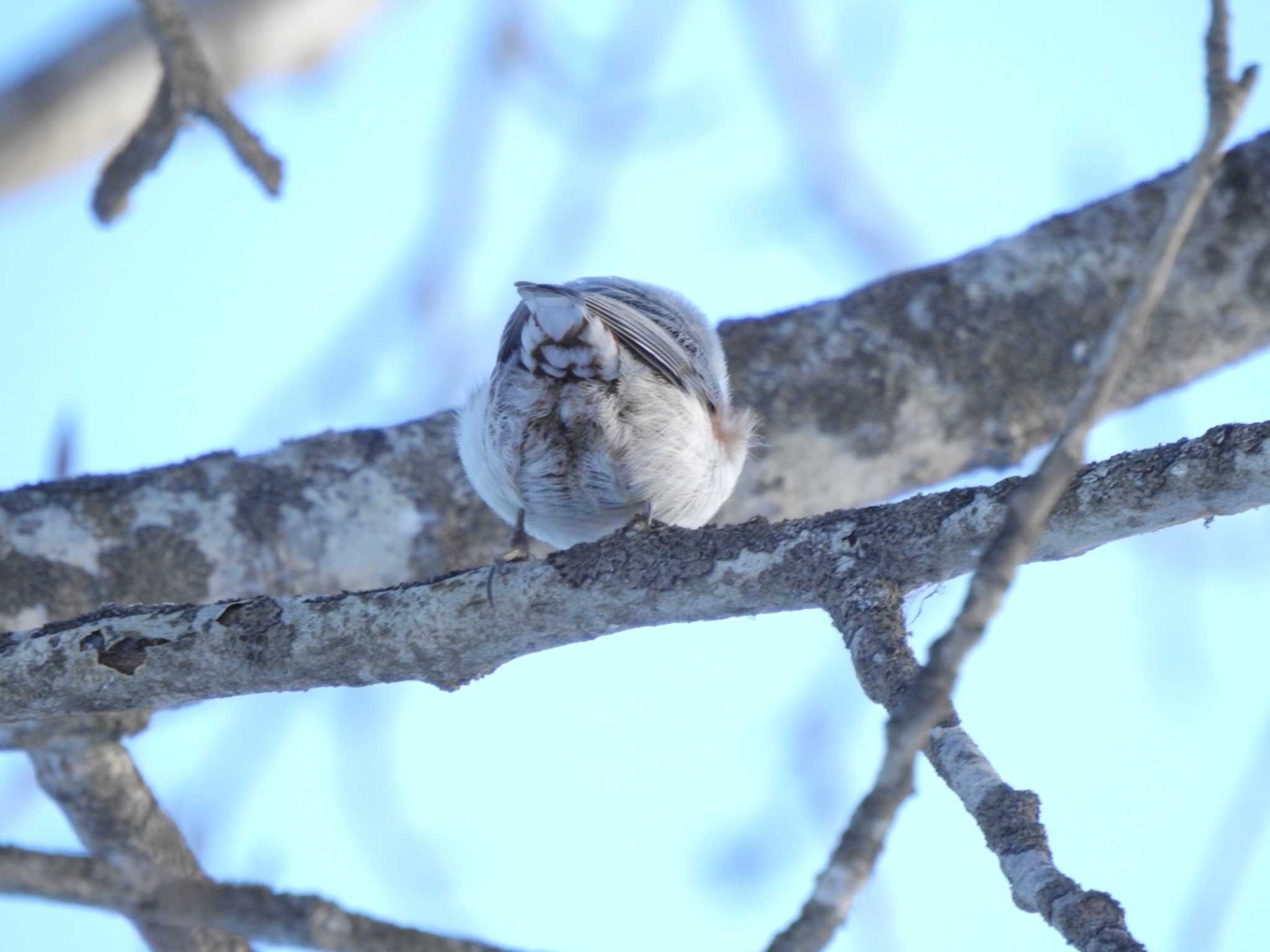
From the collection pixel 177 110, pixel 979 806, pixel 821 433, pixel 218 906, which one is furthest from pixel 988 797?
pixel 177 110

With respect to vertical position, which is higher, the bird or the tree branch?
the bird

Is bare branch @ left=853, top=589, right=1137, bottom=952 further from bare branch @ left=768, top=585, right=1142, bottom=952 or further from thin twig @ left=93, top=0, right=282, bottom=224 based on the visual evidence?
thin twig @ left=93, top=0, right=282, bottom=224

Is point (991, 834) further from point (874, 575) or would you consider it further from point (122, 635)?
point (122, 635)

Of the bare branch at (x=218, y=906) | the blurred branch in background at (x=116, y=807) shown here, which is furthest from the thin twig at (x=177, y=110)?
the bare branch at (x=218, y=906)

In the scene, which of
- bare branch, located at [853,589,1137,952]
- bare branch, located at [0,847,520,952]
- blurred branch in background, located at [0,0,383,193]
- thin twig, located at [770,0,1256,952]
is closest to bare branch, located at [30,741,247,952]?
bare branch, located at [0,847,520,952]

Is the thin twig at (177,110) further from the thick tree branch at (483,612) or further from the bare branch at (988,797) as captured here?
the bare branch at (988,797)

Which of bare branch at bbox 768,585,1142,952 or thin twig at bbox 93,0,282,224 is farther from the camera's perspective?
thin twig at bbox 93,0,282,224
